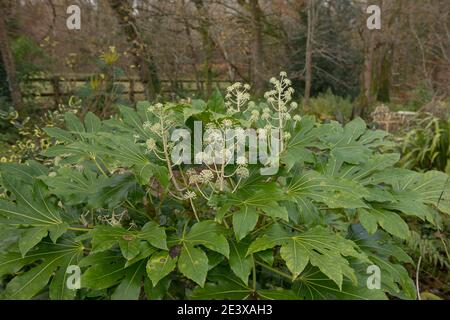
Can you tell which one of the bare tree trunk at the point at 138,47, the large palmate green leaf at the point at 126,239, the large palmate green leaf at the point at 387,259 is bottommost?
the large palmate green leaf at the point at 387,259

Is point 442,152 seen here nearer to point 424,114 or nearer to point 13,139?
point 424,114

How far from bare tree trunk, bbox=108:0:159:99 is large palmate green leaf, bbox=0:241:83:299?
6.16m

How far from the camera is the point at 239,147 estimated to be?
1.40 m

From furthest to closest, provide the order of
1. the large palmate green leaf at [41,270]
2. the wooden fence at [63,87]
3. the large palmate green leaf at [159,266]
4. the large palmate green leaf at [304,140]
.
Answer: the wooden fence at [63,87] → the large palmate green leaf at [304,140] → the large palmate green leaf at [41,270] → the large palmate green leaf at [159,266]

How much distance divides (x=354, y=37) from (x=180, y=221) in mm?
12610

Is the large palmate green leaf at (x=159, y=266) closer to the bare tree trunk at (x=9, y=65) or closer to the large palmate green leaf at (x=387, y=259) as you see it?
the large palmate green leaf at (x=387, y=259)

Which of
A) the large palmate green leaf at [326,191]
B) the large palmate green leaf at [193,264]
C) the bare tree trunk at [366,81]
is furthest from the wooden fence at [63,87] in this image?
the large palmate green leaf at [193,264]

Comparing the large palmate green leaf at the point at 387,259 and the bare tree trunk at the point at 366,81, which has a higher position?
the bare tree trunk at the point at 366,81

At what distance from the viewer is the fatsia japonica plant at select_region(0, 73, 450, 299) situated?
1.24m

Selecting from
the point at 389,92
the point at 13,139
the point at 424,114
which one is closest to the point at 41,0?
the point at 13,139

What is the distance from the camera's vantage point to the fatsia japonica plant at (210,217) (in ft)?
4.06

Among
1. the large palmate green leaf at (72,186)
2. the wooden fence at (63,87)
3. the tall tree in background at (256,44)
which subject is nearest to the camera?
the large palmate green leaf at (72,186)

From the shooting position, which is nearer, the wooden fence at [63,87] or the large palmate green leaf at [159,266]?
the large palmate green leaf at [159,266]

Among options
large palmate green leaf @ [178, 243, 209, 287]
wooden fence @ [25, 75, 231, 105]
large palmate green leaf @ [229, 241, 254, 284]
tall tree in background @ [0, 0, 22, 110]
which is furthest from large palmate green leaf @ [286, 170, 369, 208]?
tall tree in background @ [0, 0, 22, 110]
